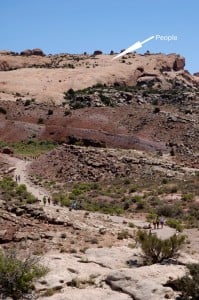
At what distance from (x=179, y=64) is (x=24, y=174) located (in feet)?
261

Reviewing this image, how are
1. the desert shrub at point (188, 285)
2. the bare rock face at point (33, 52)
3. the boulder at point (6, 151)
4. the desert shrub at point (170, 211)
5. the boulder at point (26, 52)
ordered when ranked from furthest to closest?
the bare rock face at point (33, 52) < the boulder at point (26, 52) < the boulder at point (6, 151) < the desert shrub at point (170, 211) < the desert shrub at point (188, 285)

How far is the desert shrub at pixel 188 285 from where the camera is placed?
12.5m

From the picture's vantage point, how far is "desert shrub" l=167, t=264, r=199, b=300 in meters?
12.5

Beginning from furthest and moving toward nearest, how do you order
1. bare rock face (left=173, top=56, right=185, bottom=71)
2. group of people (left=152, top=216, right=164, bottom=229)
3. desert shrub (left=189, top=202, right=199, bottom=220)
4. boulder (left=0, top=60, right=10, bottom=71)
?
bare rock face (left=173, top=56, right=185, bottom=71)
boulder (left=0, top=60, right=10, bottom=71)
desert shrub (left=189, top=202, right=199, bottom=220)
group of people (left=152, top=216, right=164, bottom=229)

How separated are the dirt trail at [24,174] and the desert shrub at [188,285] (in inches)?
784

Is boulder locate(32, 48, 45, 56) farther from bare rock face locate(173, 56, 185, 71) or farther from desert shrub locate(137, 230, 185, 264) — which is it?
desert shrub locate(137, 230, 185, 264)

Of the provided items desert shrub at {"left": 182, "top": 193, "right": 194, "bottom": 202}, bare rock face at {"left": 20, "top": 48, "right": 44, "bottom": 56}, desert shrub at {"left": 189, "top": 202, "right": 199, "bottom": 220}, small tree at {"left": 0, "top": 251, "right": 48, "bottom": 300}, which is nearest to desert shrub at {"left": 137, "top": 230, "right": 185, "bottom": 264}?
small tree at {"left": 0, "top": 251, "right": 48, "bottom": 300}

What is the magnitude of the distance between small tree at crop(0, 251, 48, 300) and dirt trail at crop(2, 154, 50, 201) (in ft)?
62.6

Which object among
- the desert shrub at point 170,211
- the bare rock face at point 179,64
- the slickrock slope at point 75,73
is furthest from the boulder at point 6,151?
Result: the bare rock face at point 179,64

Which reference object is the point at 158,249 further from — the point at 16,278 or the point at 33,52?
the point at 33,52

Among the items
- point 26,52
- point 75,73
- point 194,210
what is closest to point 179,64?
point 75,73

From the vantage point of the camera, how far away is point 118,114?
70.8m

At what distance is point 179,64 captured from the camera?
116 m

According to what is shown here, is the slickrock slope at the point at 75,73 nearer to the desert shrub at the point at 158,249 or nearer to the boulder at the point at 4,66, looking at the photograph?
the boulder at the point at 4,66
